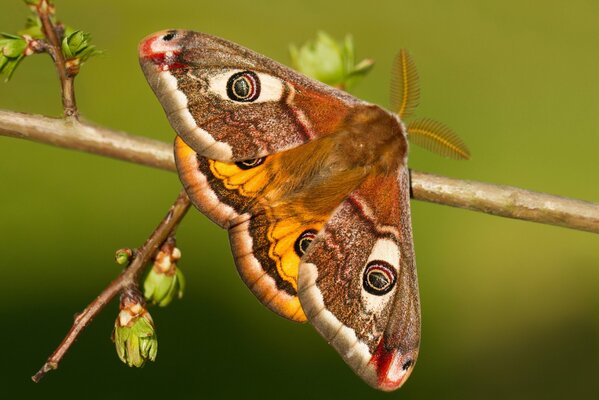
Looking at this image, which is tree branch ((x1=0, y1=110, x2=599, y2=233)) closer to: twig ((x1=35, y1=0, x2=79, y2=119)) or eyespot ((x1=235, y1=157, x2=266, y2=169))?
twig ((x1=35, y1=0, x2=79, y2=119))

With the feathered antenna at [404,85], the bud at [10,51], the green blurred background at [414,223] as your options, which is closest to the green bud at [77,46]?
the bud at [10,51]

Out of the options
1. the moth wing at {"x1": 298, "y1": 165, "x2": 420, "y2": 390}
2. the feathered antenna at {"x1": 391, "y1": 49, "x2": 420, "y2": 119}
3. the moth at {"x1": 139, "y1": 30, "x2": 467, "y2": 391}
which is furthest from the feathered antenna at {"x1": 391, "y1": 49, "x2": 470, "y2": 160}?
the moth wing at {"x1": 298, "y1": 165, "x2": 420, "y2": 390}

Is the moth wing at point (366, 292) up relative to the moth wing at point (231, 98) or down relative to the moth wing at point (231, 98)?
down

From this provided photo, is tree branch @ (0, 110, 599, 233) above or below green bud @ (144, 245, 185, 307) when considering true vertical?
above

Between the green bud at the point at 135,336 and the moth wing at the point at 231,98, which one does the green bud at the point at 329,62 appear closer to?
the moth wing at the point at 231,98

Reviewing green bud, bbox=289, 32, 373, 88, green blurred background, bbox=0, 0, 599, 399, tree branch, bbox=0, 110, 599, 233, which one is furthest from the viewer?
green blurred background, bbox=0, 0, 599, 399

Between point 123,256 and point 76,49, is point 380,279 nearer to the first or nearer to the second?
point 123,256
